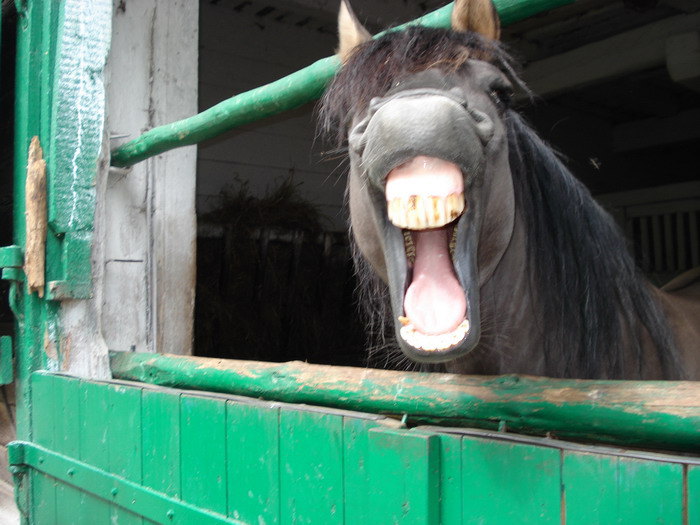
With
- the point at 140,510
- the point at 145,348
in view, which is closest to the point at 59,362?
the point at 145,348

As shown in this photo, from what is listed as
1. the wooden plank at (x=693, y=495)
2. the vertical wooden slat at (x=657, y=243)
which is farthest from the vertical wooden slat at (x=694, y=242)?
the wooden plank at (x=693, y=495)

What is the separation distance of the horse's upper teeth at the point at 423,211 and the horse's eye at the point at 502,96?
0.33m

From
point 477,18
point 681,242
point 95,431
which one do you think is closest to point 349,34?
point 477,18

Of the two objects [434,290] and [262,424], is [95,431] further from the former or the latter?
[434,290]

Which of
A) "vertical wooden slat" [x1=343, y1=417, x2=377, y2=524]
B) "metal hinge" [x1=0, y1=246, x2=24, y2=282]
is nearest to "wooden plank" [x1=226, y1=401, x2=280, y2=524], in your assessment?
"vertical wooden slat" [x1=343, y1=417, x2=377, y2=524]

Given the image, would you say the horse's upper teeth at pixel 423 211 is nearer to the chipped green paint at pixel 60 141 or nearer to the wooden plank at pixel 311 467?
the wooden plank at pixel 311 467

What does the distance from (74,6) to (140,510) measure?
66.7 inches

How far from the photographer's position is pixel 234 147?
5.23 metres

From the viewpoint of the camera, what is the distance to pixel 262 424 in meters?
1.38

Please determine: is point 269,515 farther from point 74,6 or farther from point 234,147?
point 234,147

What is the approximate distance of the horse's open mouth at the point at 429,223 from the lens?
3.29 ft

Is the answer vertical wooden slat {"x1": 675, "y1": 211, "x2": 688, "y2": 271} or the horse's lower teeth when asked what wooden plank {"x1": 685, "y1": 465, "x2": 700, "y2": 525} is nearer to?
the horse's lower teeth

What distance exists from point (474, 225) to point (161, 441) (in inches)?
40.6

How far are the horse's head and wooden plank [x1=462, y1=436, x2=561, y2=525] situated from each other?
0.56 feet
